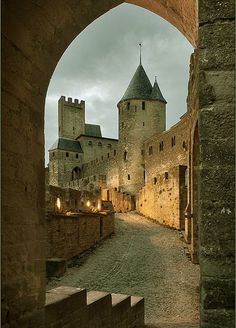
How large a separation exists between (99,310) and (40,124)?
286 cm

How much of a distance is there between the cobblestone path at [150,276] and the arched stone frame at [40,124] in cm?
378

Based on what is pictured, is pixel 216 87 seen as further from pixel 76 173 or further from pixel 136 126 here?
pixel 76 173

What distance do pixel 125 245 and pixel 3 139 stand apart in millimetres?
12616

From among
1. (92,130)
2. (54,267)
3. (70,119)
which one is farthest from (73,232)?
(92,130)

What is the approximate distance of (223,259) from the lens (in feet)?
5.60

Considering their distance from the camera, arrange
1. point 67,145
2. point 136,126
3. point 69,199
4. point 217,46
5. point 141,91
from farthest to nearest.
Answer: point 67,145, point 141,91, point 136,126, point 69,199, point 217,46

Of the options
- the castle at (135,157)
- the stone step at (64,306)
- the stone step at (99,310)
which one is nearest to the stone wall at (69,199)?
the castle at (135,157)

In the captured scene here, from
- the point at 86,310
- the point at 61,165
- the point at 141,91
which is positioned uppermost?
the point at 141,91

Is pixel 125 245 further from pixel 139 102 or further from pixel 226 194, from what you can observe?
pixel 139 102

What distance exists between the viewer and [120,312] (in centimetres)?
559

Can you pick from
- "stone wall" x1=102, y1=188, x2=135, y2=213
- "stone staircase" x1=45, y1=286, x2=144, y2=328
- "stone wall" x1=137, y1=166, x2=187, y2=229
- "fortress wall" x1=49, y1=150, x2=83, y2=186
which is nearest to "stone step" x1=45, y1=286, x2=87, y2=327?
"stone staircase" x1=45, y1=286, x2=144, y2=328

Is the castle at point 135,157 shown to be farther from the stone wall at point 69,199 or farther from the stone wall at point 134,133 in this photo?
the stone wall at point 69,199

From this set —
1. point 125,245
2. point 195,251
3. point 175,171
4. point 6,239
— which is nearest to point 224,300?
point 6,239

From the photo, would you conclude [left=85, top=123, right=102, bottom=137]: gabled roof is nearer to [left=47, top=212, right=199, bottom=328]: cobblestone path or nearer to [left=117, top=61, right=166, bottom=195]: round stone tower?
[left=117, top=61, right=166, bottom=195]: round stone tower
